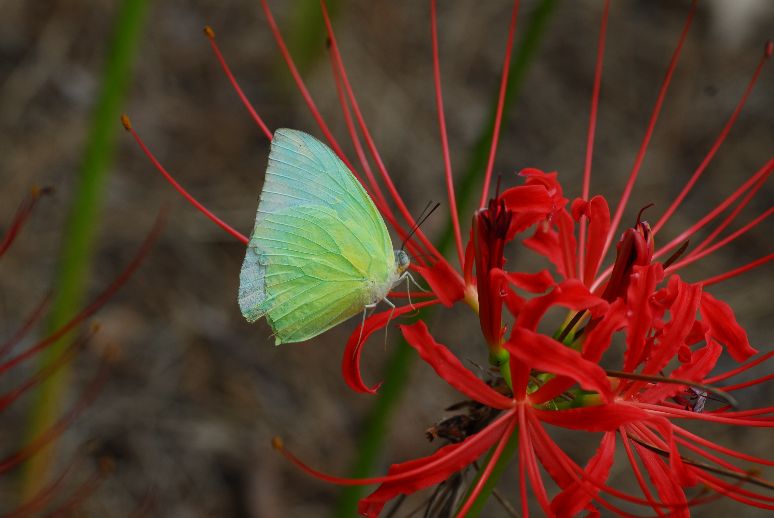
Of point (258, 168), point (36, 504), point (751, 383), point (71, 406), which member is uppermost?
point (751, 383)

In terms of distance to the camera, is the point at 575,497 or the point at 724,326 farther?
the point at 724,326

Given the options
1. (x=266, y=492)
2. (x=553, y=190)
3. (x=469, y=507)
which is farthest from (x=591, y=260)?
(x=266, y=492)

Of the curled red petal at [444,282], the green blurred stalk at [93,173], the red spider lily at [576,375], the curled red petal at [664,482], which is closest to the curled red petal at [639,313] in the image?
the red spider lily at [576,375]

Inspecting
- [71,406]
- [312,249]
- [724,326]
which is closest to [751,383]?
[724,326]

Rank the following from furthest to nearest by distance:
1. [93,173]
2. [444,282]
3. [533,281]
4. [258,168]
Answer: [258,168]
[93,173]
[444,282]
[533,281]

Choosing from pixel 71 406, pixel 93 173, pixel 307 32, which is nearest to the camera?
pixel 93 173

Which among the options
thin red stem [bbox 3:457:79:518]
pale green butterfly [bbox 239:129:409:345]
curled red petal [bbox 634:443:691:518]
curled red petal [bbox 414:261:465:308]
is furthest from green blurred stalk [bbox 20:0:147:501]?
curled red petal [bbox 634:443:691:518]

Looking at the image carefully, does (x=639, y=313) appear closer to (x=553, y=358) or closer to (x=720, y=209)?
(x=553, y=358)

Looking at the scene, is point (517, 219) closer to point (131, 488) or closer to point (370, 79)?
point (131, 488)
